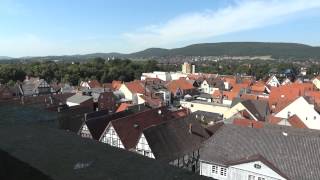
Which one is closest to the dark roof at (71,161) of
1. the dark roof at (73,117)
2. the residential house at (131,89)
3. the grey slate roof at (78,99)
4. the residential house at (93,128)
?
the dark roof at (73,117)

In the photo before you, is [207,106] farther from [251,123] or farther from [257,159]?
[257,159]

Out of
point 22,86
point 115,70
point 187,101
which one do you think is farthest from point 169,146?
point 115,70

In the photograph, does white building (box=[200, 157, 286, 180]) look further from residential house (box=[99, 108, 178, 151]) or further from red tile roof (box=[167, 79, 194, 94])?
red tile roof (box=[167, 79, 194, 94])

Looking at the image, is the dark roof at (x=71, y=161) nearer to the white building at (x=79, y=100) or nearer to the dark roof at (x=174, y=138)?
the dark roof at (x=174, y=138)

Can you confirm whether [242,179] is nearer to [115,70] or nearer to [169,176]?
[169,176]

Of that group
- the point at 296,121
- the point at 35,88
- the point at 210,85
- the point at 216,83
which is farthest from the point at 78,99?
the point at 216,83
